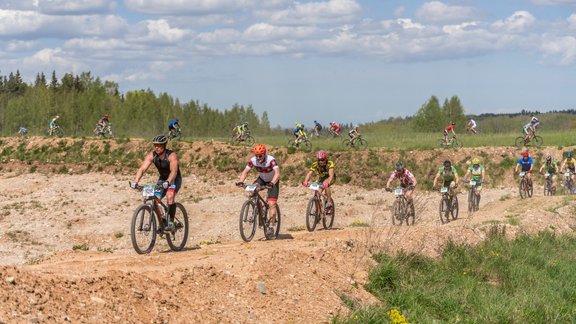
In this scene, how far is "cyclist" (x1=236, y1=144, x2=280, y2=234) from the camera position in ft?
51.8

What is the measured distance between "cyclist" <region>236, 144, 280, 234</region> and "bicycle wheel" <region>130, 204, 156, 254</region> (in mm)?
2634

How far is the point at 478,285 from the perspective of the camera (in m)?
14.0

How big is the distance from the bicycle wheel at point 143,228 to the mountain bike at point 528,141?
113ft

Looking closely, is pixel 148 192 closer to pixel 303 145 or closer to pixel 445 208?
pixel 445 208

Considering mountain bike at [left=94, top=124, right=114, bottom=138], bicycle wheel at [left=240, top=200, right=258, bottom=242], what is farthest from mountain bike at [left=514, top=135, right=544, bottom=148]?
bicycle wheel at [left=240, top=200, right=258, bottom=242]

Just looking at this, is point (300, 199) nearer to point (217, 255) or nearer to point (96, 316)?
point (217, 255)

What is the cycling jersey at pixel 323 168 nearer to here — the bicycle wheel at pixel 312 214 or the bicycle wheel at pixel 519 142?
the bicycle wheel at pixel 312 214


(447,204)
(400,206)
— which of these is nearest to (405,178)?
(400,206)

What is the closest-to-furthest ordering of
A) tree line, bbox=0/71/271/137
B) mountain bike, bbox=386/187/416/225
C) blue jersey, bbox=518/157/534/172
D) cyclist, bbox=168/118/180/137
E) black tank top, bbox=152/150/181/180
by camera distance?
black tank top, bbox=152/150/181/180 < mountain bike, bbox=386/187/416/225 < blue jersey, bbox=518/157/534/172 < cyclist, bbox=168/118/180/137 < tree line, bbox=0/71/271/137

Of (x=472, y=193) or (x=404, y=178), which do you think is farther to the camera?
(x=472, y=193)

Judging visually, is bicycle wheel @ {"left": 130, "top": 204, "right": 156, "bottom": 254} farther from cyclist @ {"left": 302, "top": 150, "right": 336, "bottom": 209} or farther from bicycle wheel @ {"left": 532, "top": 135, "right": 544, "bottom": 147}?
bicycle wheel @ {"left": 532, "top": 135, "right": 544, "bottom": 147}

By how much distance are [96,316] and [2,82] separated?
158517 millimetres

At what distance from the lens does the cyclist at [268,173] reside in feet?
51.8

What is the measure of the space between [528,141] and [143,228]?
34801 mm
